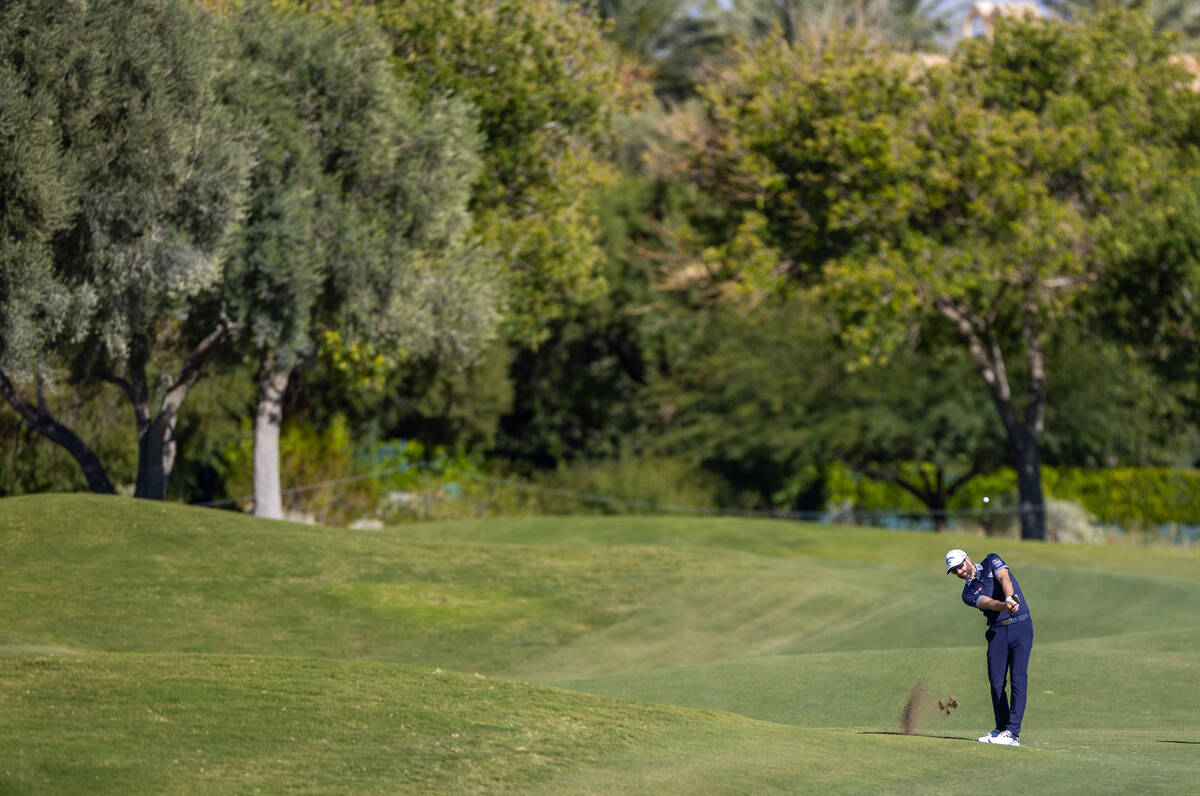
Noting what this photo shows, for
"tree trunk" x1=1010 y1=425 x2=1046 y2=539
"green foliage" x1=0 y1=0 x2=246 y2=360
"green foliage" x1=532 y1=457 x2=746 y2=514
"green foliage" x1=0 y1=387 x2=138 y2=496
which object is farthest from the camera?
"green foliage" x1=532 y1=457 x2=746 y2=514

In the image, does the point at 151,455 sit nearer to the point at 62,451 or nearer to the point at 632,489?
the point at 62,451

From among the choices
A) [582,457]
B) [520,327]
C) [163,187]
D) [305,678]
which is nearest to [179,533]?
[163,187]

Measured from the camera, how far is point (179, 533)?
2206 cm

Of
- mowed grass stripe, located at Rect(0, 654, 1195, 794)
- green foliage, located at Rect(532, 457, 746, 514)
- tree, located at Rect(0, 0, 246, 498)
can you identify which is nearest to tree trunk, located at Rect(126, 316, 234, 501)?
tree, located at Rect(0, 0, 246, 498)

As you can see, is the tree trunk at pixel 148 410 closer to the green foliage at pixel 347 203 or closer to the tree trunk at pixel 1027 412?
the green foliage at pixel 347 203

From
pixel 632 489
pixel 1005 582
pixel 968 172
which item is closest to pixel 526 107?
pixel 968 172

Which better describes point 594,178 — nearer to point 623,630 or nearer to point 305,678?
point 623,630

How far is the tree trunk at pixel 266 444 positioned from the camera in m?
29.0

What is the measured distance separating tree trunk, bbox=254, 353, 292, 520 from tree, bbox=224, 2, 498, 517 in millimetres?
78

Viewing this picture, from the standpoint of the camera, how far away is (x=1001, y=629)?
12.0 meters

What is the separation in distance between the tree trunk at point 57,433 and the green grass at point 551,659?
2.78m

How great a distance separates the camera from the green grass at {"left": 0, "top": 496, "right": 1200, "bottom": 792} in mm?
10344

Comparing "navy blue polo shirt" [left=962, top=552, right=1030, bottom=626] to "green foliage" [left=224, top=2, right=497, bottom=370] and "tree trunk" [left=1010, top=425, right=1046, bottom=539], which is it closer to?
"green foliage" [left=224, top=2, right=497, bottom=370]

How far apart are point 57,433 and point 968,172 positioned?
774 inches
